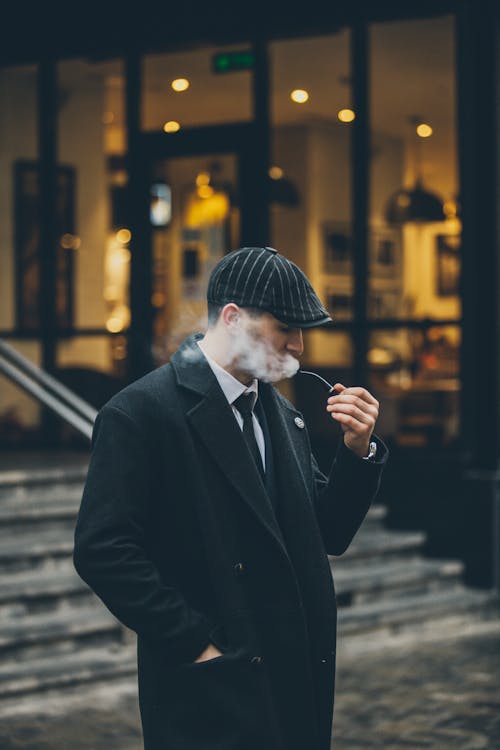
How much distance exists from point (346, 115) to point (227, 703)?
8.24 m

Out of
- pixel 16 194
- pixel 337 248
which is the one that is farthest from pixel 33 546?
pixel 16 194

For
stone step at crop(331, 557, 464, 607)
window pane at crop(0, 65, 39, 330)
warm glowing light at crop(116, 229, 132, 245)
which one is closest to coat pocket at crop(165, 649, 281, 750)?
stone step at crop(331, 557, 464, 607)

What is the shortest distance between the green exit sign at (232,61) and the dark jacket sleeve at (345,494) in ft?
26.9

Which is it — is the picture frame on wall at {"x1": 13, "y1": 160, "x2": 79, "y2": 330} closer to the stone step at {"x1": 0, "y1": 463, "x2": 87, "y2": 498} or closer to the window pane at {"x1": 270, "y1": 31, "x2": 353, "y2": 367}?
the window pane at {"x1": 270, "y1": 31, "x2": 353, "y2": 367}

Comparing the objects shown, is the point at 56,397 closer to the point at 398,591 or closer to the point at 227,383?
the point at 398,591

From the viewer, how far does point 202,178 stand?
452 inches

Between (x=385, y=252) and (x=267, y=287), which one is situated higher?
(x=385, y=252)

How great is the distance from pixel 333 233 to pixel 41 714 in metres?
5.31

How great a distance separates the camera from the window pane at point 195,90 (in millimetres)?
11109

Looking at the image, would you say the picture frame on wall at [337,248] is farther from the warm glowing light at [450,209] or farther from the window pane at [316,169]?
the warm glowing light at [450,209]

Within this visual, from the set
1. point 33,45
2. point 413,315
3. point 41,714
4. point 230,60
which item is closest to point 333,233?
point 413,315

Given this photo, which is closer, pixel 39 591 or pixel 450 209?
pixel 39 591

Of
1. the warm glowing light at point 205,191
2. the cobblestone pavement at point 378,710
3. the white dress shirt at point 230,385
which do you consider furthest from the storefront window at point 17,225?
the white dress shirt at point 230,385

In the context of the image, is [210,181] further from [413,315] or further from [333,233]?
[413,315]
